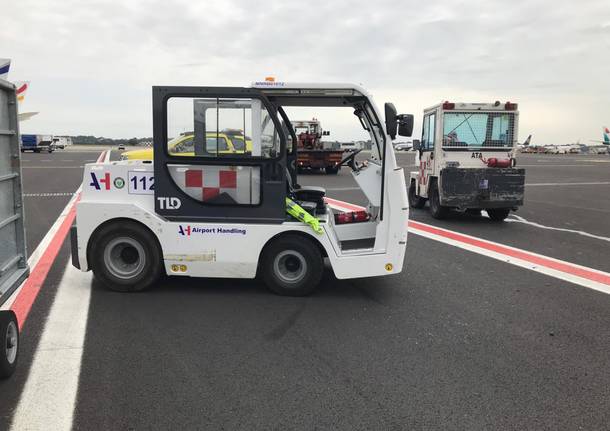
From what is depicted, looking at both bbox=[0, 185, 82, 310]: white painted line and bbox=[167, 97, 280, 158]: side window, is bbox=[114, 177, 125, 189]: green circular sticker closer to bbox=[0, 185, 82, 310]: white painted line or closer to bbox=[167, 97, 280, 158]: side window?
bbox=[167, 97, 280, 158]: side window

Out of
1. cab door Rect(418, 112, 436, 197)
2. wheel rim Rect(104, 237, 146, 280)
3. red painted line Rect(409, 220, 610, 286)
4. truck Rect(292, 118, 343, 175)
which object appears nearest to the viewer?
wheel rim Rect(104, 237, 146, 280)

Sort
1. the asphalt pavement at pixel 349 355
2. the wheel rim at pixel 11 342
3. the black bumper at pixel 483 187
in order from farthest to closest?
the black bumper at pixel 483 187 < the wheel rim at pixel 11 342 < the asphalt pavement at pixel 349 355

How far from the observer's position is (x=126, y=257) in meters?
5.55

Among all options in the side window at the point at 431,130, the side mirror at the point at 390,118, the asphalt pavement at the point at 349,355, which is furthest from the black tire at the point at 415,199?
the side mirror at the point at 390,118

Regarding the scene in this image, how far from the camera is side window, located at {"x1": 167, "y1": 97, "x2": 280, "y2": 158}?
5.18 m

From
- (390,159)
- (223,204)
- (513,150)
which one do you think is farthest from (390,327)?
(513,150)

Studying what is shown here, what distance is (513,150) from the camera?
10836 millimetres

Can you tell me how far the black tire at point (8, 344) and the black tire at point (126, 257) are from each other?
6.07 feet

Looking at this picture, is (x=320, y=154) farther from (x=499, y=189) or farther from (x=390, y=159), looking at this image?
(x=390, y=159)

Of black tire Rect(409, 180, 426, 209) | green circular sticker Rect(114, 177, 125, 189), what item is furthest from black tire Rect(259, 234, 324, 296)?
black tire Rect(409, 180, 426, 209)

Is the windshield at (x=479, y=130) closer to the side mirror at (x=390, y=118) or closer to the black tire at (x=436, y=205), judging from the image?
the black tire at (x=436, y=205)

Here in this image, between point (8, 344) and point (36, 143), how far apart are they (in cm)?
5332

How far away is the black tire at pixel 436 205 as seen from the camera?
1098 cm

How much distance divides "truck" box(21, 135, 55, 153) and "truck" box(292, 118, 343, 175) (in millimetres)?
34269
